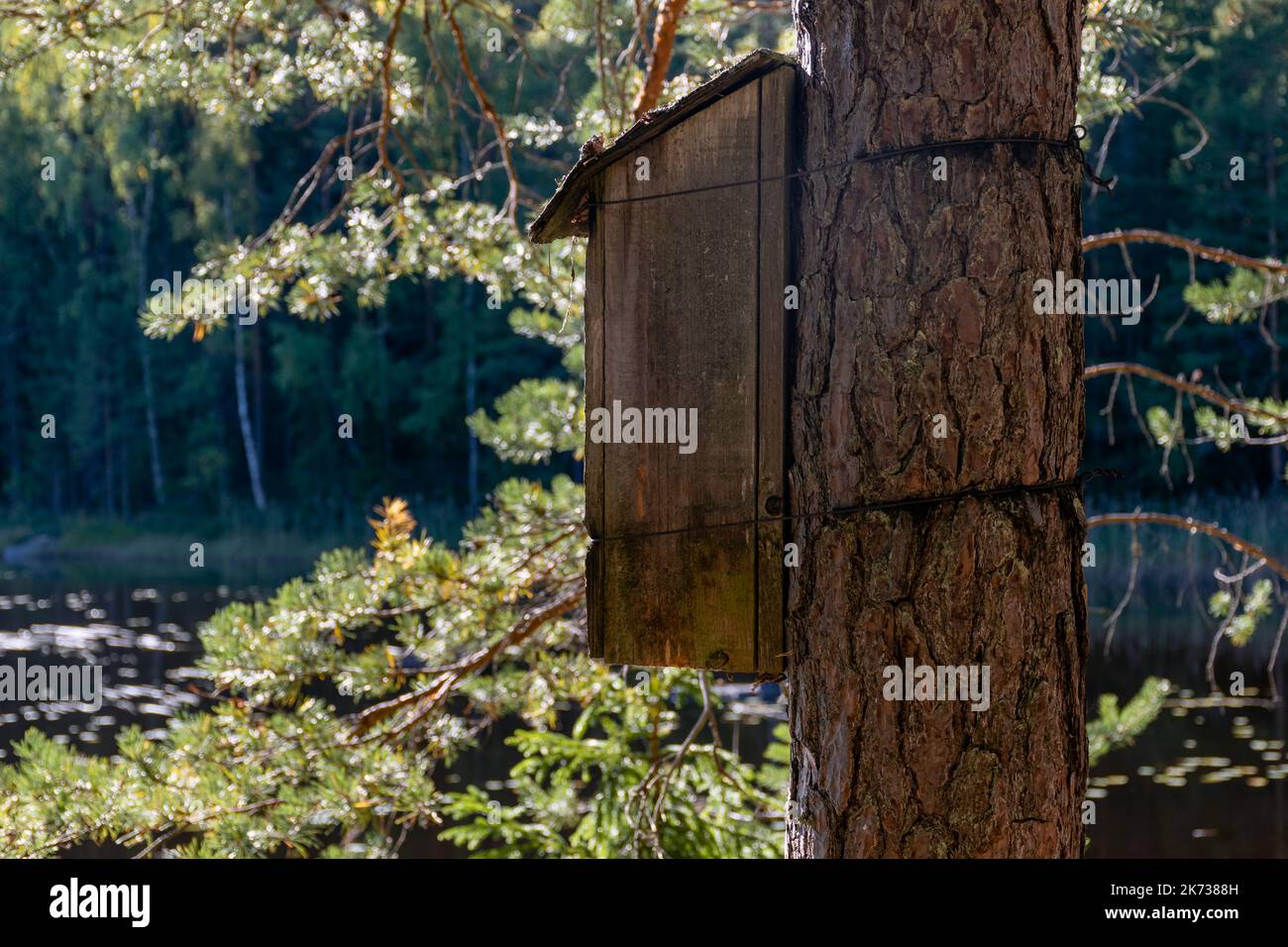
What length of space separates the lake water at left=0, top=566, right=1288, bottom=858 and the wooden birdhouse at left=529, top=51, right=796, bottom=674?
3899 millimetres

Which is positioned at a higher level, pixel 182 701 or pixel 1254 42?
pixel 1254 42

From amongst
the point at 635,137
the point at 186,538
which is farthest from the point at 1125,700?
the point at 186,538

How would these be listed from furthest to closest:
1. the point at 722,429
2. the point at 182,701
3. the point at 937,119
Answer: the point at 182,701, the point at 722,429, the point at 937,119

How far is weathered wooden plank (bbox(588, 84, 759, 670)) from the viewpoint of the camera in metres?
1.86

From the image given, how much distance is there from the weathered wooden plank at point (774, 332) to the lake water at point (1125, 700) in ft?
12.8

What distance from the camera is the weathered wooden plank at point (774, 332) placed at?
182cm

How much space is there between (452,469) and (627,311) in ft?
78.9

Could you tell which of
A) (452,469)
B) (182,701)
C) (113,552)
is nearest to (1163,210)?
(452,469)

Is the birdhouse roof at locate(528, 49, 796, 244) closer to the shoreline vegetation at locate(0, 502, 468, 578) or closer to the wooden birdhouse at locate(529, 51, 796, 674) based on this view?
the wooden birdhouse at locate(529, 51, 796, 674)

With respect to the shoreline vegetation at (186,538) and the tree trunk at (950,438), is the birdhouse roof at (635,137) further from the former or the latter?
the shoreline vegetation at (186,538)

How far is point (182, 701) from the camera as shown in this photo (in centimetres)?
1114

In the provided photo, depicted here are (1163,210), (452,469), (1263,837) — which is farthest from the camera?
(452,469)

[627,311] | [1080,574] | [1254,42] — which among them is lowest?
[1080,574]
